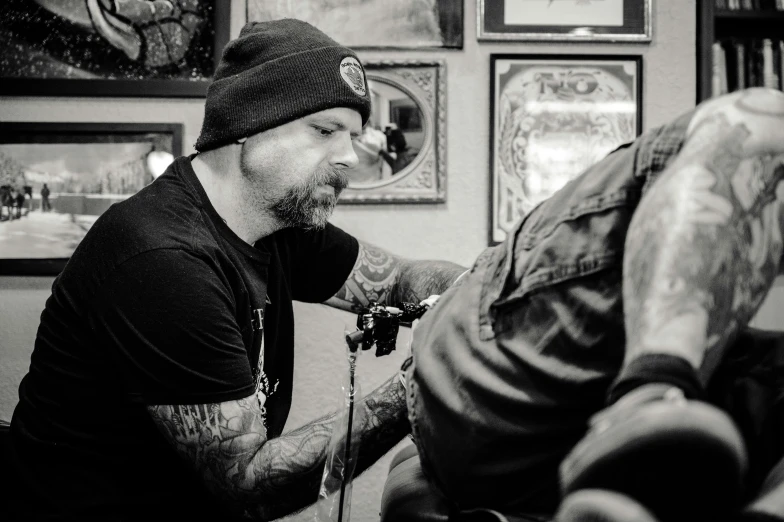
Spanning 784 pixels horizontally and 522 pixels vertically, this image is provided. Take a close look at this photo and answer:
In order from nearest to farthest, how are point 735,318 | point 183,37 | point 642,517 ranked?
point 642,517, point 735,318, point 183,37

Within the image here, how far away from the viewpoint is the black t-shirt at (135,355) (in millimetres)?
1097

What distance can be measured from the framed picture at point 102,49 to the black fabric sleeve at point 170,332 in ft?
3.39

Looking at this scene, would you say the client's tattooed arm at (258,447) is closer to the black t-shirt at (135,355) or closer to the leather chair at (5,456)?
the black t-shirt at (135,355)

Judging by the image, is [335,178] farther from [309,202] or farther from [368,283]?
[368,283]

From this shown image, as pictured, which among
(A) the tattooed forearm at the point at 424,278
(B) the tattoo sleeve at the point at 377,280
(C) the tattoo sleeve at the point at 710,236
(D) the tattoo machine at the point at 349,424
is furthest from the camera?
(B) the tattoo sleeve at the point at 377,280

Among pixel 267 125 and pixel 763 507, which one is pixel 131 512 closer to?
pixel 267 125

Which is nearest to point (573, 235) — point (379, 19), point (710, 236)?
point (710, 236)

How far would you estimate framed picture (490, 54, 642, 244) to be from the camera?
80.0 inches

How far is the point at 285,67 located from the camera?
1.35 metres

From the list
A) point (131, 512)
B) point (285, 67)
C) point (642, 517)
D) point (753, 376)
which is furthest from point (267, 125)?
point (642, 517)

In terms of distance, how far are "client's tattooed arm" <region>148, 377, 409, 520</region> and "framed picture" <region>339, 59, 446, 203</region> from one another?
965 mm

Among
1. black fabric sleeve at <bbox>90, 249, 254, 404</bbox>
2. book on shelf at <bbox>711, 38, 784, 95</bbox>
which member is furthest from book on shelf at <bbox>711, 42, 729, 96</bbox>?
black fabric sleeve at <bbox>90, 249, 254, 404</bbox>

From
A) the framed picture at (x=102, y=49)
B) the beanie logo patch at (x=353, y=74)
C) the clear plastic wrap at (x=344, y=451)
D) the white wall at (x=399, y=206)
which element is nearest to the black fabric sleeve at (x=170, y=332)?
the clear plastic wrap at (x=344, y=451)

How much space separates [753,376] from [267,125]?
0.98 meters
